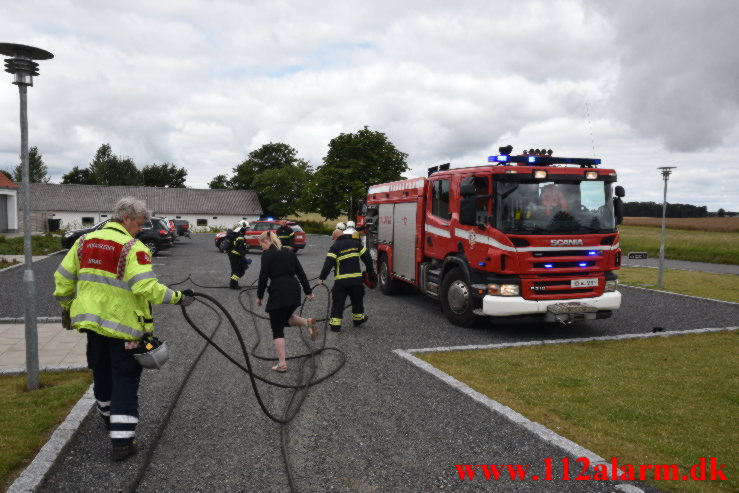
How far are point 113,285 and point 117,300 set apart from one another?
0.12 metres

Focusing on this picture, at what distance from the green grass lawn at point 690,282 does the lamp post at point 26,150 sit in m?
14.1

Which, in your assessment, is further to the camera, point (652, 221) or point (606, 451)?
point (652, 221)

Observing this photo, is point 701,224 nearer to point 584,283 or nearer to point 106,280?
point 584,283

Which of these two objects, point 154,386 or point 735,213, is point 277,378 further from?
point 735,213

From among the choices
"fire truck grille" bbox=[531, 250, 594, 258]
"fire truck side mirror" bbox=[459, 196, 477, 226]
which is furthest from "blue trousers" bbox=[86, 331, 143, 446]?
"fire truck grille" bbox=[531, 250, 594, 258]

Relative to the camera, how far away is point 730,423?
493 cm

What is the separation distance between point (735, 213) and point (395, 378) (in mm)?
79052

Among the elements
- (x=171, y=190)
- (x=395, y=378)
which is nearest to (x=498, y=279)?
(x=395, y=378)

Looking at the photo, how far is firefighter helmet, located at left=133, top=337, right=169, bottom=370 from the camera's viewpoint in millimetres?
4059

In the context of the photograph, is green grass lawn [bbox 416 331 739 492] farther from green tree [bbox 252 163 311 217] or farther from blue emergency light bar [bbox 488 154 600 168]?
green tree [bbox 252 163 311 217]

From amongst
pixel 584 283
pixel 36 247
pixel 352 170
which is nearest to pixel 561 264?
pixel 584 283

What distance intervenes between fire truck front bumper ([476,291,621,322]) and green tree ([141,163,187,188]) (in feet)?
305

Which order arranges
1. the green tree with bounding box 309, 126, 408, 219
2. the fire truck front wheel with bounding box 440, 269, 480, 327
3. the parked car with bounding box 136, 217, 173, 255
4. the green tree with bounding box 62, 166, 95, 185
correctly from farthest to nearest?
the green tree with bounding box 62, 166, 95, 185
the green tree with bounding box 309, 126, 408, 219
the parked car with bounding box 136, 217, 173, 255
the fire truck front wheel with bounding box 440, 269, 480, 327

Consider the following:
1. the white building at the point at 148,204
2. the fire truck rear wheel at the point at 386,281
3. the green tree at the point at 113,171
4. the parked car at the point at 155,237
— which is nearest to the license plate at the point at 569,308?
the fire truck rear wheel at the point at 386,281
